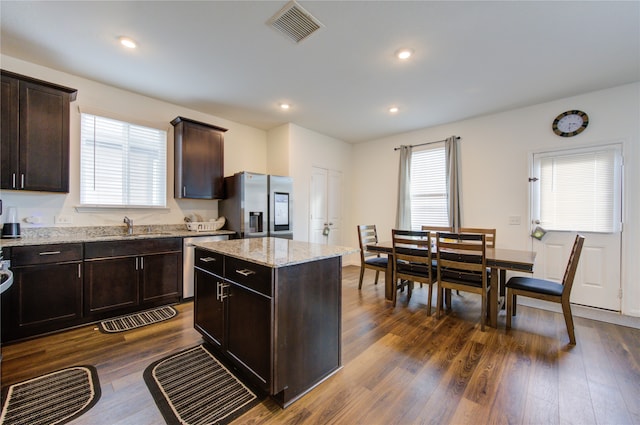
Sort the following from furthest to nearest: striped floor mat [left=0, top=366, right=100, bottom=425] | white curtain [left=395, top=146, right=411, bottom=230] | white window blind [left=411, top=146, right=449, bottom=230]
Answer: white curtain [left=395, top=146, right=411, bottom=230], white window blind [left=411, top=146, right=449, bottom=230], striped floor mat [left=0, top=366, right=100, bottom=425]

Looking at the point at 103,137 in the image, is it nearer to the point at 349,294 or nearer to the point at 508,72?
the point at 349,294

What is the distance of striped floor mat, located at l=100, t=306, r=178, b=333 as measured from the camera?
2.69 m

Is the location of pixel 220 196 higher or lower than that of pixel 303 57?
lower

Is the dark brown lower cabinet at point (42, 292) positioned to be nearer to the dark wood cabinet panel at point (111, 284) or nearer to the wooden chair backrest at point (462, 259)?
the dark wood cabinet panel at point (111, 284)

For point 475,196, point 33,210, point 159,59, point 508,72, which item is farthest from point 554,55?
point 33,210

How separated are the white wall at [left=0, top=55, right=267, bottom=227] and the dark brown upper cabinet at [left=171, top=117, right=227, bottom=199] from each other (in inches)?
9.3

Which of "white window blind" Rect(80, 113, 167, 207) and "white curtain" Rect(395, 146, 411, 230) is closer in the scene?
"white window blind" Rect(80, 113, 167, 207)

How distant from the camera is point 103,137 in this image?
3.23 m

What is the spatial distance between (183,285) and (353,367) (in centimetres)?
245

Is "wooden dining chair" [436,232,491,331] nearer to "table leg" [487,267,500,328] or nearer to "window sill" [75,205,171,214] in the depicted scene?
"table leg" [487,267,500,328]

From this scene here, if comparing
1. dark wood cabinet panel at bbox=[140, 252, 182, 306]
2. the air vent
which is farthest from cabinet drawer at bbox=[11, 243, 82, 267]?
the air vent

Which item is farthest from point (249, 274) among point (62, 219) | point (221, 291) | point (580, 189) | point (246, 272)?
point (580, 189)

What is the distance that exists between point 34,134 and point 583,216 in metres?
6.43

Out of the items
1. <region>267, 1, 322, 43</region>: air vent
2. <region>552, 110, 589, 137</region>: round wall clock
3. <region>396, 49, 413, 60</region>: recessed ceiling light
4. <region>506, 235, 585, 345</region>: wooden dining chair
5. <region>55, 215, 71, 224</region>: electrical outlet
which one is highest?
<region>267, 1, 322, 43</region>: air vent
